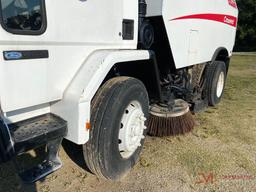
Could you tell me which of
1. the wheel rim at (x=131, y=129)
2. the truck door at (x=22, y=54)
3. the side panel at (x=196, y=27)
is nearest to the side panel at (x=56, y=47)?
the truck door at (x=22, y=54)

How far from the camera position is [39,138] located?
1.85 metres

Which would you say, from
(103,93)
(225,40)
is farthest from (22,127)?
(225,40)

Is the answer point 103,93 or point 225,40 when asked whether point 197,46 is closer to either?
point 225,40

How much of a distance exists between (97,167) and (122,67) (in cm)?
110

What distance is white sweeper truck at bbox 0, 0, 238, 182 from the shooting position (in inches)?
68.3

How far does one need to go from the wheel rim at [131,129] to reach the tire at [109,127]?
0.10 ft

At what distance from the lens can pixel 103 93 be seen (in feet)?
7.54

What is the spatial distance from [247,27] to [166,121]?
26250 mm

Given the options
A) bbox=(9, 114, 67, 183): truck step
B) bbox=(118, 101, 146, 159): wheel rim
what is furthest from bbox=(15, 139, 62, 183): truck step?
bbox=(118, 101, 146, 159): wheel rim

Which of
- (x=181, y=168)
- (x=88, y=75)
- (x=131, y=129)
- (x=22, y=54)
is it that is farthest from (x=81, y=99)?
(x=181, y=168)

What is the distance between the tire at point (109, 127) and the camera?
88.2 inches

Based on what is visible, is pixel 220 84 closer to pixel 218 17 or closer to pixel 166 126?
pixel 218 17

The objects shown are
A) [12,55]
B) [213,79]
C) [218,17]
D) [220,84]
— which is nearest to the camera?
[12,55]

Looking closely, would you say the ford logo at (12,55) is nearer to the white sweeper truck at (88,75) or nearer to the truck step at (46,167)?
the white sweeper truck at (88,75)
